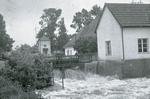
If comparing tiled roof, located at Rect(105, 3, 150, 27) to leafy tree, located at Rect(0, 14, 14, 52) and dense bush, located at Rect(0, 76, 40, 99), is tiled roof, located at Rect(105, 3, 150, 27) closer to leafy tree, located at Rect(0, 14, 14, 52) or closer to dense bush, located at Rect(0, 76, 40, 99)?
dense bush, located at Rect(0, 76, 40, 99)

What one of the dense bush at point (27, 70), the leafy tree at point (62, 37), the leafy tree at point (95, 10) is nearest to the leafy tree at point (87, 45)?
the dense bush at point (27, 70)

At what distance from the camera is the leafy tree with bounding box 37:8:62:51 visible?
3993 inches

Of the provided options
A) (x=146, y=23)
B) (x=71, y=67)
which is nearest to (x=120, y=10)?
(x=146, y=23)

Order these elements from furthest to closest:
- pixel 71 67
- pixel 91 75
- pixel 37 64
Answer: pixel 71 67 → pixel 91 75 → pixel 37 64

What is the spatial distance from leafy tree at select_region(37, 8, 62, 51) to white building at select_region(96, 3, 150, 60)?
6394 cm

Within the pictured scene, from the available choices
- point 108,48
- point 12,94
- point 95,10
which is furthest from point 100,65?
point 95,10

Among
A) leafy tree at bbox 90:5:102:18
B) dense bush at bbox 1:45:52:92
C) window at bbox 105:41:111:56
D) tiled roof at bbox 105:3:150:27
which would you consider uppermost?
leafy tree at bbox 90:5:102:18

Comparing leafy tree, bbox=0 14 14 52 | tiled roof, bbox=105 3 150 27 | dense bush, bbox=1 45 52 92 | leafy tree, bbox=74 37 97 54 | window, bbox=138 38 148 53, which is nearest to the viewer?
dense bush, bbox=1 45 52 92

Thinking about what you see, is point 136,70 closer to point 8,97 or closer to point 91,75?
point 91,75

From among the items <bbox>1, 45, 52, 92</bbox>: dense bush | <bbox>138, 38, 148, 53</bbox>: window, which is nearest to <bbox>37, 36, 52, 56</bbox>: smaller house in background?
<bbox>138, 38, 148, 53</bbox>: window

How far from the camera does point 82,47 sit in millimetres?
50031

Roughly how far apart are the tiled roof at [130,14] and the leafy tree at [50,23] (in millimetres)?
64017

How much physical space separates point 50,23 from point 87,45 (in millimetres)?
54690

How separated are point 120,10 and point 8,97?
2384 centimetres
